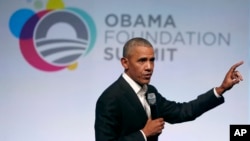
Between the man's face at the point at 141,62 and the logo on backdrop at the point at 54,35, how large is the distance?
162cm

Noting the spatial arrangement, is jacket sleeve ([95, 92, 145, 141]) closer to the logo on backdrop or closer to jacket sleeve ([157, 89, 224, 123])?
jacket sleeve ([157, 89, 224, 123])

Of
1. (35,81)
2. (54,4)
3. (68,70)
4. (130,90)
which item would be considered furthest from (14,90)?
(130,90)

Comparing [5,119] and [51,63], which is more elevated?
[51,63]

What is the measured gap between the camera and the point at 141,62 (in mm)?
2207

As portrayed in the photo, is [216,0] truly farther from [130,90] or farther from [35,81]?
[130,90]

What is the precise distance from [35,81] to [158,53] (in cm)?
97

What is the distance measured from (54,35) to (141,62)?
5.65ft

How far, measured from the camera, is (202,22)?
3.85m

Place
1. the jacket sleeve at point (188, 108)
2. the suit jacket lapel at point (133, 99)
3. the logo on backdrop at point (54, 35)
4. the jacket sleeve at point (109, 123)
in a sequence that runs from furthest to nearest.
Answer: the logo on backdrop at point (54, 35)
the jacket sleeve at point (188, 108)
the suit jacket lapel at point (133, 99)
the jacket sleeve at point (109, 123)

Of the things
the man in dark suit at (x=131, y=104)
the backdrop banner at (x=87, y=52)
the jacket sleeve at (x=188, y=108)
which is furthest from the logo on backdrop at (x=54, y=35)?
the man in dark suit at (x=131, y=104)

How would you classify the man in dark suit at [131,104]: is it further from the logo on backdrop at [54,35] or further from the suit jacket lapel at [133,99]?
the logo on backdrop at [54,35]

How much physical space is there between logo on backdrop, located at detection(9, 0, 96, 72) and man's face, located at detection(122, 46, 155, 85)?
5.31 feet

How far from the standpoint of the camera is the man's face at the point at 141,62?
7.21ft

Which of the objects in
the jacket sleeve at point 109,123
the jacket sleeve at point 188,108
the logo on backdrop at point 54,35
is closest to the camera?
the jacket sleeve at point 109,123
